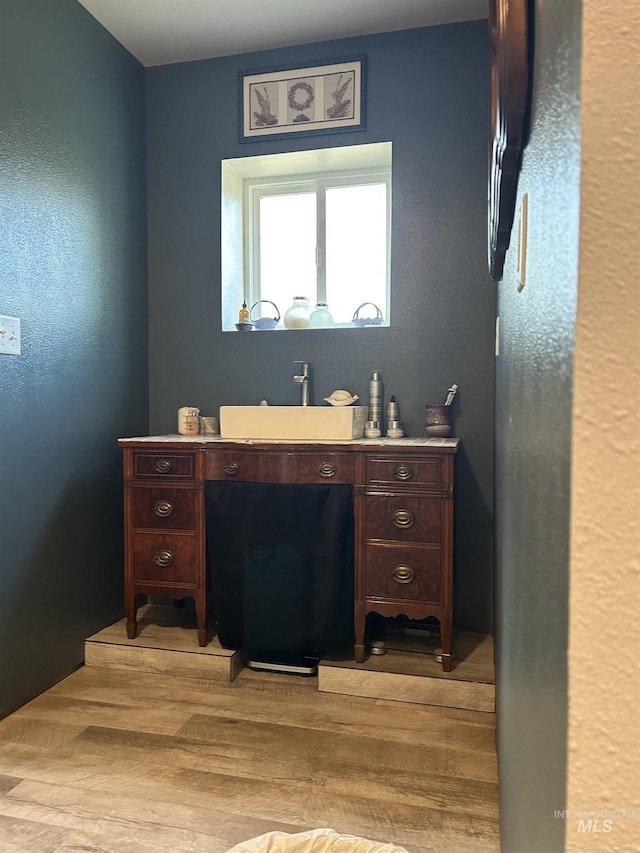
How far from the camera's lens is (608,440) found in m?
0.29

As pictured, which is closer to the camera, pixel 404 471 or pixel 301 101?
pixel 404 471

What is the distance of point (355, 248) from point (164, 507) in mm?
1501

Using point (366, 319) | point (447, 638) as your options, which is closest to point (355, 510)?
point (447, 638)

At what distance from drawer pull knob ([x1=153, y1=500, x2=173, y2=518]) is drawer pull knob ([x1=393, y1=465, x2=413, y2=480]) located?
0.87m

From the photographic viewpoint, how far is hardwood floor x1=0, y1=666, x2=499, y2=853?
1.43 metres

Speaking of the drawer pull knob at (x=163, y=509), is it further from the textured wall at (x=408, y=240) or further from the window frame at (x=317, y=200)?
the window frame at (x=317, y=200)

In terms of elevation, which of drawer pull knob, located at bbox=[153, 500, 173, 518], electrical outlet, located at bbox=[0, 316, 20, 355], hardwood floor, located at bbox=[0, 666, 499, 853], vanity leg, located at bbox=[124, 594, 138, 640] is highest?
electrical outlet, located at bbox=[0, 316, 20, 355]

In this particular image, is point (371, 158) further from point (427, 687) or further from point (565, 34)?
point (565, 34)

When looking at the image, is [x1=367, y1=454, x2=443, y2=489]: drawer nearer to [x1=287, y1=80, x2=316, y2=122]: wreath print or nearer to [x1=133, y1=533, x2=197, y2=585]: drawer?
[x1=133, y1=533, x2=197, y2=585]: drawer

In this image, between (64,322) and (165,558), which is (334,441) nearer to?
(165,558)

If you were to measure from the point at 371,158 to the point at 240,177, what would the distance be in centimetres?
66

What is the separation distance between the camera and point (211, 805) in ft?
4.99

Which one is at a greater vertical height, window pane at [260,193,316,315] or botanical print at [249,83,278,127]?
botanical print at [249,83,278,127]

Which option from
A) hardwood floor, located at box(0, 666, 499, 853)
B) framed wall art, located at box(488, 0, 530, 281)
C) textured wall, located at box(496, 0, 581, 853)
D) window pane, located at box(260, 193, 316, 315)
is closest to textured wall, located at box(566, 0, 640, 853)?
textured wall, located at box(496, 0, 581, 853)
